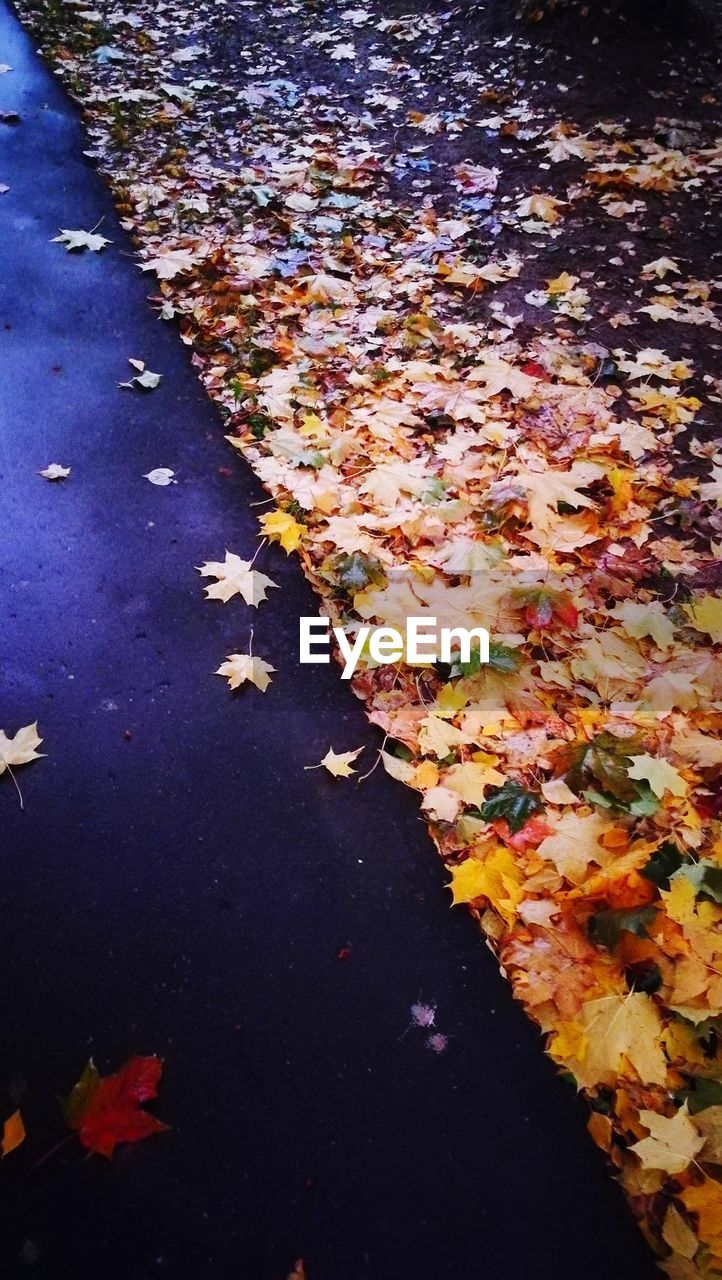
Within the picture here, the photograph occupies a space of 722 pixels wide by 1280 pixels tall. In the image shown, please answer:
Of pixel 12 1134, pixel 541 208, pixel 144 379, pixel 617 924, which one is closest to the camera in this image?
pixel 12 1134

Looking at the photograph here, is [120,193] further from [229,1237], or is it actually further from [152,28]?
[229,1237]

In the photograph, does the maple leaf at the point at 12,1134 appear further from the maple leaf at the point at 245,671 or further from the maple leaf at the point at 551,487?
the maple leaf at the point at 551,487

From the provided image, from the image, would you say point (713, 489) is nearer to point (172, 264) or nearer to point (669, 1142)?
point (669, 1142)

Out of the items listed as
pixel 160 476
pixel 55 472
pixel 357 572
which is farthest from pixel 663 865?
pixel 55 472

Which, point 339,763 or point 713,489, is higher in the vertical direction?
point 713,489

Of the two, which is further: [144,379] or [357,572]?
[144,379]
